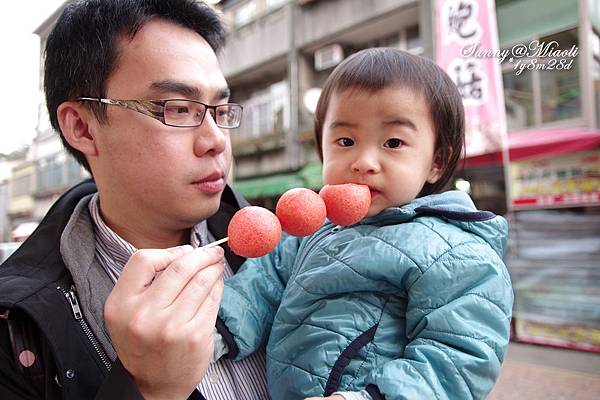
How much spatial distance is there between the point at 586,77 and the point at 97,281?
863 cm

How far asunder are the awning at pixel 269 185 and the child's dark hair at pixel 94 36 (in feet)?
32.4

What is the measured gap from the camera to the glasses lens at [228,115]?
2014mm

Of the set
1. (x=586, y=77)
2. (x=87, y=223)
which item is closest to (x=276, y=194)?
(x=586, y=77)

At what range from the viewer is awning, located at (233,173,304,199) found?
12.6 meters

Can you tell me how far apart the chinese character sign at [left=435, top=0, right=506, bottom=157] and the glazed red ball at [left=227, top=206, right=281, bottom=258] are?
241 inches

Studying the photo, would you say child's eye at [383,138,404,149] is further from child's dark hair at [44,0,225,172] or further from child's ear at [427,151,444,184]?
child's dark hair at [44,0,225,172]

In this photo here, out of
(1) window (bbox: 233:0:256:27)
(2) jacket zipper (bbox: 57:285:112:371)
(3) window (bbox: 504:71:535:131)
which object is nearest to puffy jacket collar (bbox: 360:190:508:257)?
(2) jacket zipper (bbox: 57:285:112:371)

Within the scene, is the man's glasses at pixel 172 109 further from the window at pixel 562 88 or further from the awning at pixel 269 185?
the awning at pixel 269 185

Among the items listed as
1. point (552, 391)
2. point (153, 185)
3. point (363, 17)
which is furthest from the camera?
point (363, 17)

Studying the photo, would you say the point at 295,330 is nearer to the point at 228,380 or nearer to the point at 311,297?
the point at 311,297

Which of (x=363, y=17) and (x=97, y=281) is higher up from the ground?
(x=363, y=17)

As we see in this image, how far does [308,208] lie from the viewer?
1.60m

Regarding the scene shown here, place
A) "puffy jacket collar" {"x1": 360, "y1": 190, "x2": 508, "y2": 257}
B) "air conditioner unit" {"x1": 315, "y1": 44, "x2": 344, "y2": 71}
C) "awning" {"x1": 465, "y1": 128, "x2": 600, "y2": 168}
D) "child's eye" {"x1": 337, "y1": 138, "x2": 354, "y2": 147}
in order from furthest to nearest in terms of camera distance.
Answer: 1. "air conditioner unit" {"x1": 315, "y1": 44, "x2": 344, "y2": 71}
2. "awning" {"x1": 465, "y1": 128, "x2": 600, "y2": 168}
3. "child's eye" {"x1": 337, "y1": 138, "x2": 354, "y2": 147}
4. "puffy jacket collar" {"x1": 360, "y1": 190, "x2": 508, "y2": 257}

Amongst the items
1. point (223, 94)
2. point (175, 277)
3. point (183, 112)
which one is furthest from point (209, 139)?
point (175, 277)
